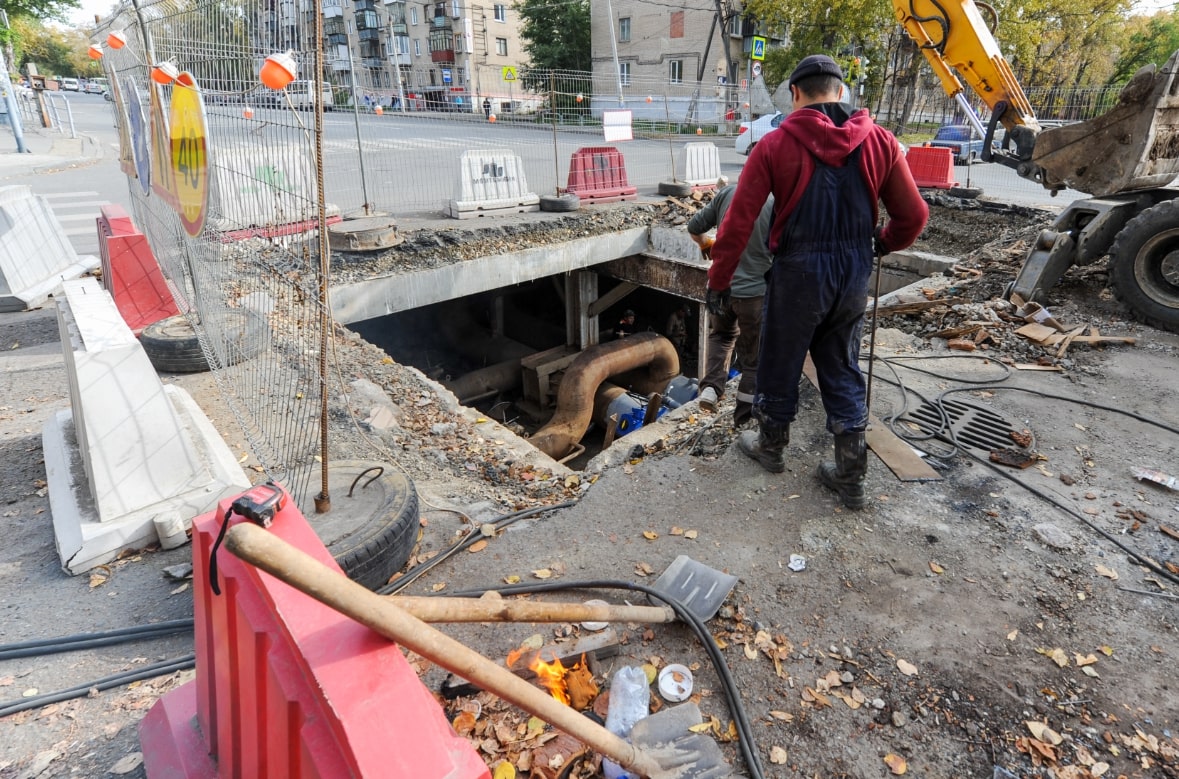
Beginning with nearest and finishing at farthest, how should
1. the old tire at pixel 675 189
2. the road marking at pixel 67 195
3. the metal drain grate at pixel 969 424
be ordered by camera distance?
the metal drain grate at pixel 969 424 < the old tire at pixel 675 189 < the road marking at pixel 67 195

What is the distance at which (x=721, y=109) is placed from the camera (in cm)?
1908

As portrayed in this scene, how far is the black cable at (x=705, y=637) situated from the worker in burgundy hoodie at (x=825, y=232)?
1282 millimetres

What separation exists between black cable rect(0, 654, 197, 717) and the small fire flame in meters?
1.28

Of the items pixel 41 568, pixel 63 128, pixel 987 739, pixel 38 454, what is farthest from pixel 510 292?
pixel 63 128

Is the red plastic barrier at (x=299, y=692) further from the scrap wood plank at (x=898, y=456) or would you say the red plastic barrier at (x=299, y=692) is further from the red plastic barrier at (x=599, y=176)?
the red plastic barrier at (x=599, y=176)

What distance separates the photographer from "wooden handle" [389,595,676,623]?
1.63 metres

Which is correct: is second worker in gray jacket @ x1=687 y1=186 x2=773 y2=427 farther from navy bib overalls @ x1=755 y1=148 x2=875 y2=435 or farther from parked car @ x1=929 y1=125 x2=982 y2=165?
parked car @ x1=929 y1=125 x2=982 y2=165

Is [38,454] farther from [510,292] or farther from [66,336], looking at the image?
[510,292]

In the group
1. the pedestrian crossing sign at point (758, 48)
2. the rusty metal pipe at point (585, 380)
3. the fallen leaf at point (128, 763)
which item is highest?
the pedestrian crossing sign at point (758, 48)

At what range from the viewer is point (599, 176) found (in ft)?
37.0

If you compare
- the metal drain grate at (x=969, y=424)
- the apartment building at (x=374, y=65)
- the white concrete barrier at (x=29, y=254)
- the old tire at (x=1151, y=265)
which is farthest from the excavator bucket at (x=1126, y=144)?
the white concrete barrier at (x=29, y=254)

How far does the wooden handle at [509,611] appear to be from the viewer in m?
1.63

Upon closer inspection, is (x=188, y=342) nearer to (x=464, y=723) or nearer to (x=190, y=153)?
(x=190, y=153)

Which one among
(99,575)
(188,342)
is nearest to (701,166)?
(188,342)
